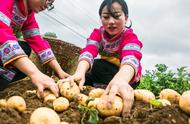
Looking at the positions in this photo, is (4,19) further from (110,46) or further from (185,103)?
(185,103)

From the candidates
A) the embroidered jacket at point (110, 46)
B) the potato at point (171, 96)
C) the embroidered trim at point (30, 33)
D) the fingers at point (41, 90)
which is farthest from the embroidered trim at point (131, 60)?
the embroidered trim at point (30, 33)

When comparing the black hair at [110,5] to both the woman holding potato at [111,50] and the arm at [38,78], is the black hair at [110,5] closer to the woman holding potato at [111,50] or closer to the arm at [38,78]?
the woman holding potato at [111,50]

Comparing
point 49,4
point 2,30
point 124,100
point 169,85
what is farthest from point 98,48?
point 169,85

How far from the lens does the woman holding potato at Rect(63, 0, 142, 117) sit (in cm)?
287

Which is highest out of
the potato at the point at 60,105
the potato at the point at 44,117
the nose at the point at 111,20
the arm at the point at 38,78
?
the nose at the point at 111,20

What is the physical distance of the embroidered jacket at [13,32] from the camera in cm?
254

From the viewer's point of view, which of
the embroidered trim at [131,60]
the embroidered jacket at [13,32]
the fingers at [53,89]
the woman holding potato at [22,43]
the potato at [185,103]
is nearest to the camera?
the potato at [185,103]

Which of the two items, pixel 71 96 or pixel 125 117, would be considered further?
pixel 71 96

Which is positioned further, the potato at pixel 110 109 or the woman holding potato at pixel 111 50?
the woman holding potato at pixel 111 50

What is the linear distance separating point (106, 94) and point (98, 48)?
173 centimetres

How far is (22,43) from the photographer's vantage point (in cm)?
373

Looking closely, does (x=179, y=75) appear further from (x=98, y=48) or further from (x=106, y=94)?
(x=106, y=94)

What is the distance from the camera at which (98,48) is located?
152 inches

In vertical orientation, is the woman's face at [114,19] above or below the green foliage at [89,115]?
above
